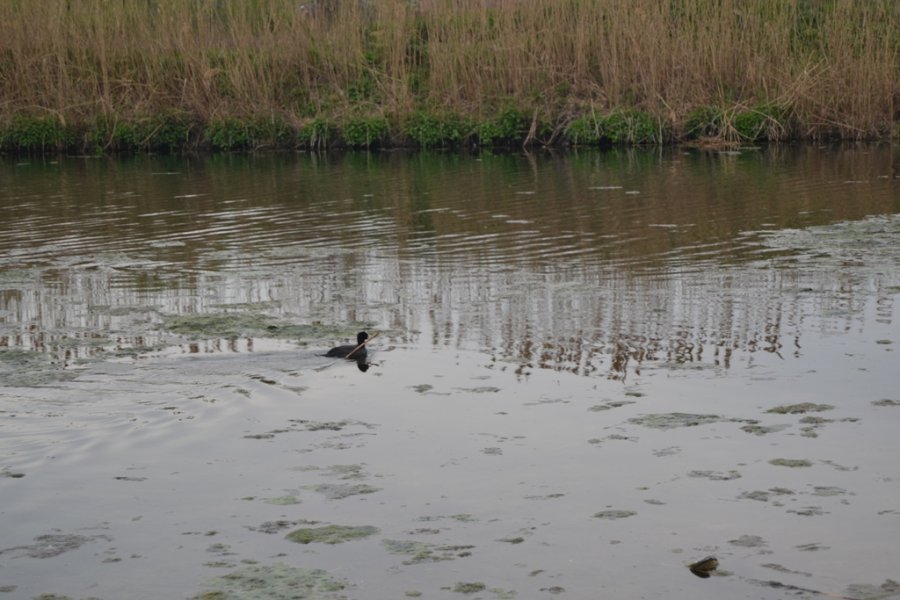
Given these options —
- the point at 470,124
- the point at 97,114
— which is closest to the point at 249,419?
the point at 470,124

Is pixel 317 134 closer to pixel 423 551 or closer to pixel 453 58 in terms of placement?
pixel 453 58

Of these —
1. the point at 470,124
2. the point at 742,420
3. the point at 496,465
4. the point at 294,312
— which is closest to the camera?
the point at 496,465

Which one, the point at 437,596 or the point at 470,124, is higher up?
the point at 470,124

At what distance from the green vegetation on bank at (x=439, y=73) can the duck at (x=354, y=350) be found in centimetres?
1368

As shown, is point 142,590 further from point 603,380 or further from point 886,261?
point 886,261

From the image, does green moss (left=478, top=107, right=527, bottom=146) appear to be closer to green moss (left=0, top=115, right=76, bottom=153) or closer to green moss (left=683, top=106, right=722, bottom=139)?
green moss (left=683, top=106, right=722, bottom=139)

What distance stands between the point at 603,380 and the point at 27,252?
249 inches

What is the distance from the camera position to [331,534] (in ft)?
15.3

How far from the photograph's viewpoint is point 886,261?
9.54 metres

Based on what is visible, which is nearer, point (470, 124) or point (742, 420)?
point (742, 420)

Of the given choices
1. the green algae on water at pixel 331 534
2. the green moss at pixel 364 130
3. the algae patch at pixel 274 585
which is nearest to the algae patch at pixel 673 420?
the green algae on water at pixel 331 534

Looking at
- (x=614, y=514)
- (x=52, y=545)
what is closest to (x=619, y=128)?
(x=614, y=514)

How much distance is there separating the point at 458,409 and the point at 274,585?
6.83ft

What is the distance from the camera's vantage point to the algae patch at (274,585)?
4.14 m
